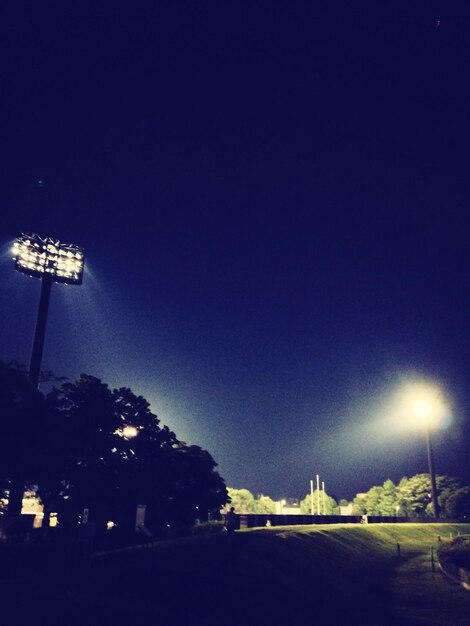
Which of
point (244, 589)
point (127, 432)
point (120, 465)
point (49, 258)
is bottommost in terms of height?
point (244, 589)

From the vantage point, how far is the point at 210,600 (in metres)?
20.4

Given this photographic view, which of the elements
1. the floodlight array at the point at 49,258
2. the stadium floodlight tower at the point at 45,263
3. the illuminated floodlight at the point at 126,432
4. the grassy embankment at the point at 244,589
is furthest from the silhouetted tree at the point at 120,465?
the floodlight array at the point at 49,258

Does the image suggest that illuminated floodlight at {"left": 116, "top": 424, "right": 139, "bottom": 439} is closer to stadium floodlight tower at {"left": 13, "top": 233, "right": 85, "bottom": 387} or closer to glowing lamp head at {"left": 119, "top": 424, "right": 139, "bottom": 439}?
glowing lamp head at {"left": 119, "top": 424, "right": 139, "bottom": 439}

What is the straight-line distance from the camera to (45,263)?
71.1 m

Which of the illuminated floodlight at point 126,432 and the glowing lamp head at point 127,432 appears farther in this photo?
the illuminated floodlight at point 126,432

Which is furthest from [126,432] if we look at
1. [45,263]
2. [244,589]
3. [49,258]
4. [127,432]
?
[49,258]

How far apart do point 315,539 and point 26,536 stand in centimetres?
2046

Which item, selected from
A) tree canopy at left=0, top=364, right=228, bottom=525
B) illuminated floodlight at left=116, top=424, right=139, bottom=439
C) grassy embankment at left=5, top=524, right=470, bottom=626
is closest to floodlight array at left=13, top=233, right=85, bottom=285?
tree canopy at left=0, top=364, right=228, bottom=525

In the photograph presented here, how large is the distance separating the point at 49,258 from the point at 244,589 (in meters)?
58.6

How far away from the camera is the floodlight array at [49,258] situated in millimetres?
69438

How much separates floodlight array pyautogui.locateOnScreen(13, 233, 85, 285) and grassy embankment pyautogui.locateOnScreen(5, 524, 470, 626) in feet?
162

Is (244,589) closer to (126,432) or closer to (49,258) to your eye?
(126,432)

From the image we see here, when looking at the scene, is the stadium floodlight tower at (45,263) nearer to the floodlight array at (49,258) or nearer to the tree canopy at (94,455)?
the floodlight array at (49,258)

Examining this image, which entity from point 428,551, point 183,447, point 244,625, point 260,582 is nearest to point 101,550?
point 260,582
